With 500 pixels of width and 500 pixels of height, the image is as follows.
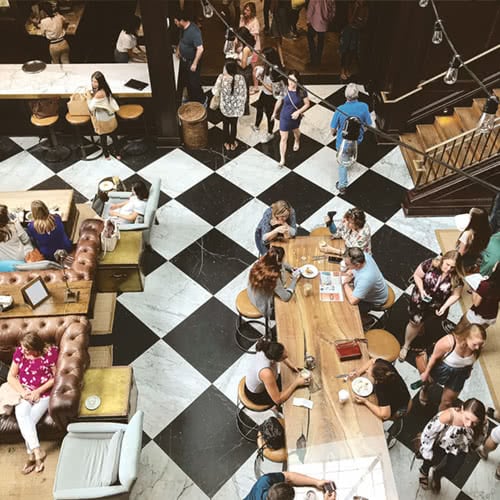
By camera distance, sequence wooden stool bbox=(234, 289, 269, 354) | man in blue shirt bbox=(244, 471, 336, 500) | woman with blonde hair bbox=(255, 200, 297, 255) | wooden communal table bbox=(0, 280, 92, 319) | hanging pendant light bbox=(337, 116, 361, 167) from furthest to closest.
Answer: woman with blonde hair bbox=(255, 200, 297, 255) < wooden stool bbox=(234, 289, 269, 354) < wooden communal table bbox=(0, 280, 92, 319) < man in blue shirt bbox=(244, 471, 336, 500) < hanging pendant light bbox=(337, 116, 361, 167)

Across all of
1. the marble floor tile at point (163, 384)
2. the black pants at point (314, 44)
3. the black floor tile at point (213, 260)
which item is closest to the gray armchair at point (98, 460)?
the marble floor tile at point (163, 384)

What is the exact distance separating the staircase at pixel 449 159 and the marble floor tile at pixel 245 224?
174 cm

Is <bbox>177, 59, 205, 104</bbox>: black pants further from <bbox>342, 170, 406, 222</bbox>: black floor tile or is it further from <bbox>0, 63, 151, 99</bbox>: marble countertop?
<bbox>342, 170, 406, 222</bbox>: black floor tile

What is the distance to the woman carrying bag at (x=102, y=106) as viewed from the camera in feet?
22.2

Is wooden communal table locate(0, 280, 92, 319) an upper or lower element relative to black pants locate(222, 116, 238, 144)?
lower

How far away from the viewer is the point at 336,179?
7.33 m

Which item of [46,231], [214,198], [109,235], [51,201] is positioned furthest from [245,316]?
[51,201]

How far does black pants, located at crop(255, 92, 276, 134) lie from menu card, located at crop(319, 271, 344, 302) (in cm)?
319

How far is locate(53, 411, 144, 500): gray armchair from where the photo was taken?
403cm

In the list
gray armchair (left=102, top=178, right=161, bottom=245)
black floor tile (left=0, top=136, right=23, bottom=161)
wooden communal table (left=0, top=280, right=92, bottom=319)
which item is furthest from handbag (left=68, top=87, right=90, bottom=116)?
wooden communal table (left=0, top=280, right=92, bottom=319)

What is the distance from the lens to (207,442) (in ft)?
16.3

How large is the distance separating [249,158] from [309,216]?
1280mm

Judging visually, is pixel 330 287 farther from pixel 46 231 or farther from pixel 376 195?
pixel 46 231

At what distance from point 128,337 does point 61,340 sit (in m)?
0.94
